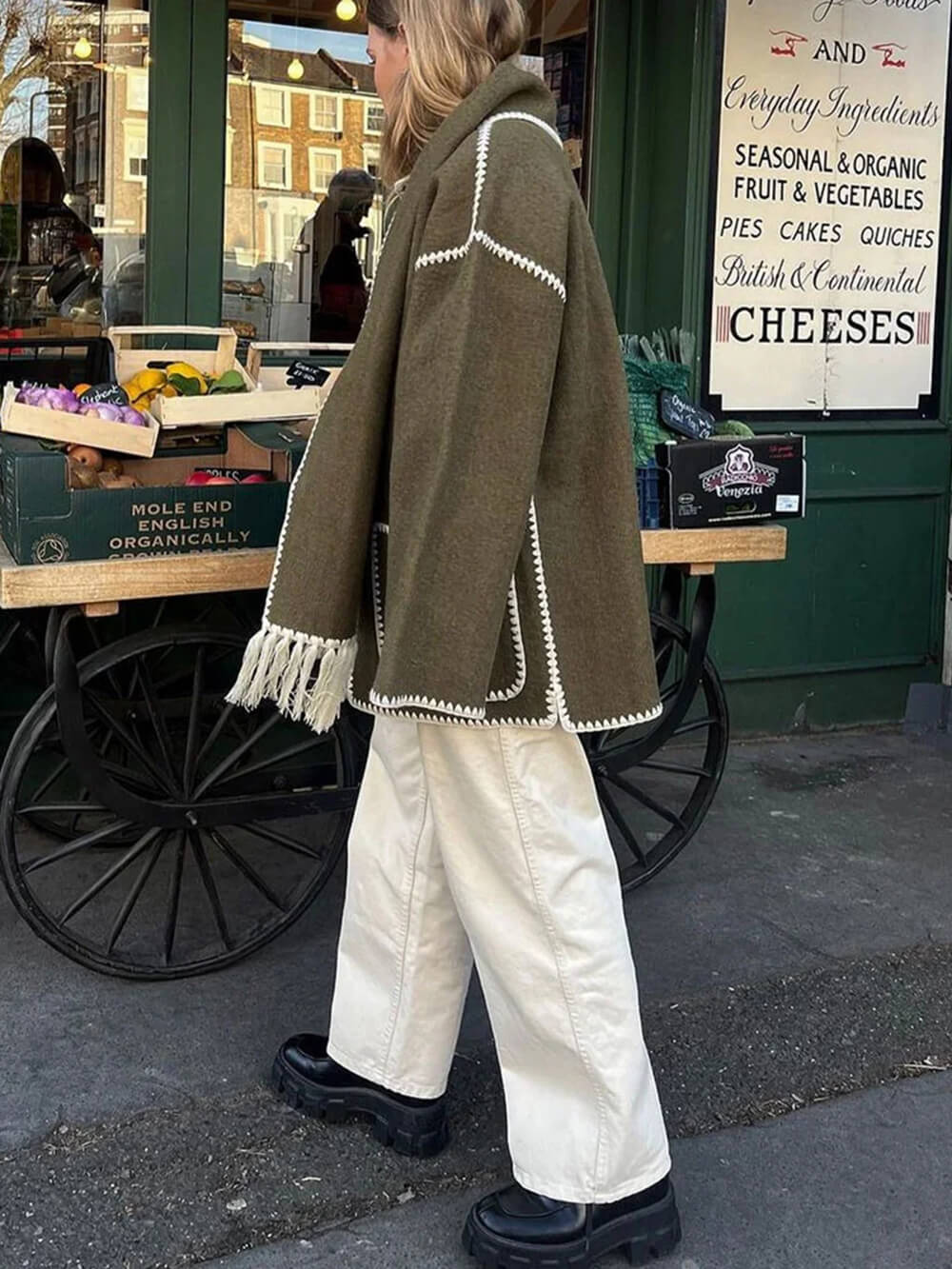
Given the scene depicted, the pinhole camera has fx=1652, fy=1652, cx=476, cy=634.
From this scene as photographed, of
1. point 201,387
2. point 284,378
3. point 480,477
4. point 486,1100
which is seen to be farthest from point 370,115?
point 486,1100

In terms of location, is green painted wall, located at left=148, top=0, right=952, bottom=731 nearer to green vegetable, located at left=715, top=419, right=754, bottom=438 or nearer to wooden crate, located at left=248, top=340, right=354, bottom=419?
wooden crate, located at left=248, top=340, right=354, bottom=419

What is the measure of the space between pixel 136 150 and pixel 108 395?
113 centimetres

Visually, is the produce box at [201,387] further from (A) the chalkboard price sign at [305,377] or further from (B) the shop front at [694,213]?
(B) the shop front at [694,213]

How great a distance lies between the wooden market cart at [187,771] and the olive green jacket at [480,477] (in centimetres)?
75

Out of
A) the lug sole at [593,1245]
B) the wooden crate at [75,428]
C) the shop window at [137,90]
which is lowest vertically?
the lug sole at [593,1245]

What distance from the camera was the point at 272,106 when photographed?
442 centimetres

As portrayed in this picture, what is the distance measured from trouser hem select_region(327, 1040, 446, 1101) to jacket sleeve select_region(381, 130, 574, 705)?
0.83 metres

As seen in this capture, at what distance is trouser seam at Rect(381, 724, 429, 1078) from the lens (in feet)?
8.80

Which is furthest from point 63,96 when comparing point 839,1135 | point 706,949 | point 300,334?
point 839,1135

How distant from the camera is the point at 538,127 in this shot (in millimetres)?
2416

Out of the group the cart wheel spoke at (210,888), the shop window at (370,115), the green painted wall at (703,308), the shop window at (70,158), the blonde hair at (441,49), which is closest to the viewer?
the blonde hair at (441,49)

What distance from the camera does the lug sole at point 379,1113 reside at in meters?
2.85

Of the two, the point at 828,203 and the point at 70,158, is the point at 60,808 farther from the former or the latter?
the point at 828,203

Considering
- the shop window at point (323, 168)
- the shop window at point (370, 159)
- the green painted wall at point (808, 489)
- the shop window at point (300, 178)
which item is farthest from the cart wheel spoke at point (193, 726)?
the green painted wall at point (808, 489)
